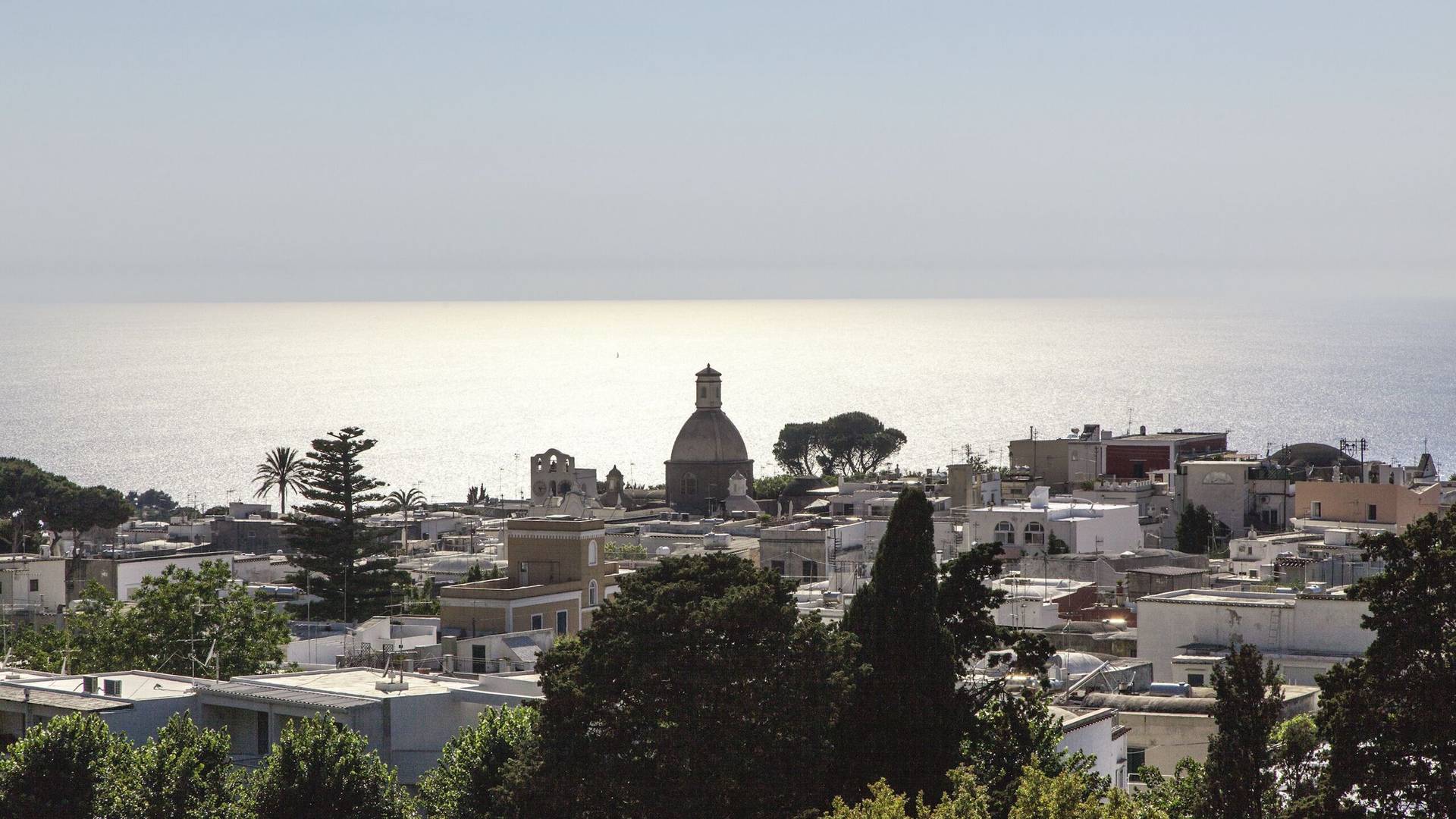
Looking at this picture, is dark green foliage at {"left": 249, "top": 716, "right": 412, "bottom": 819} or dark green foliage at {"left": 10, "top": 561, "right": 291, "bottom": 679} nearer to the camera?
dark green foliage at {"left": 249, "top": 716, "right": 412, "bottom": 819}

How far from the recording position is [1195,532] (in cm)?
5344

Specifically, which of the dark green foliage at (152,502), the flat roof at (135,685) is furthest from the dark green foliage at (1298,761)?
the dark green foliage at (152,502)

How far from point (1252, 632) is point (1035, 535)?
63.5 feet

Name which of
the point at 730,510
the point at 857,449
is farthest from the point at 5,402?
the point at 730,510

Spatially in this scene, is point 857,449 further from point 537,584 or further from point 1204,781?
point 1204,781

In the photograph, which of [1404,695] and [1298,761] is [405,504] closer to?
[1298,761]

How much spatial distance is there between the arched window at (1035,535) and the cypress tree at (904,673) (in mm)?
28831

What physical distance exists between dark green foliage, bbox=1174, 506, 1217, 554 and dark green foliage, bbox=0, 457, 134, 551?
34.4 meters

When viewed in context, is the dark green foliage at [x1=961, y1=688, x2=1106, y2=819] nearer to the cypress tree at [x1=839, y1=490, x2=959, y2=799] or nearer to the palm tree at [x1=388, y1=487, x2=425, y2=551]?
the cypress tree at [x1=839, y1=490, x2=959, y2=799]

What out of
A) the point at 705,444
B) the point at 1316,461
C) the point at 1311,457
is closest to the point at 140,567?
the point at 705,444

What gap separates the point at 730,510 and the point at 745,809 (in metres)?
54.9

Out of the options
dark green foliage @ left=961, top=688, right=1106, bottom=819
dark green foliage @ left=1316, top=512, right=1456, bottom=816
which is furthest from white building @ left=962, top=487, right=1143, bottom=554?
dark green foliage @ left=1316, top=512, right=1456, bottom=816

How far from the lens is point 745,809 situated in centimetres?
1700

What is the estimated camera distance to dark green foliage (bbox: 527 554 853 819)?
1705cm
